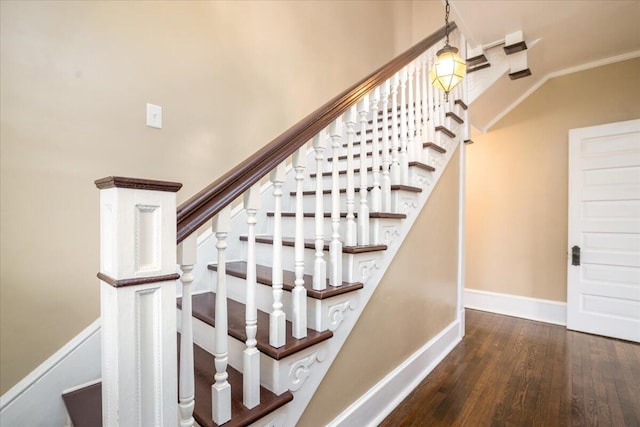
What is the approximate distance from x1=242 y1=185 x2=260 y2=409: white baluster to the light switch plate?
0.98 metres

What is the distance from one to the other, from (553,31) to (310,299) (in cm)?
287

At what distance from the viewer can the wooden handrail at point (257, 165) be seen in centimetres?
84

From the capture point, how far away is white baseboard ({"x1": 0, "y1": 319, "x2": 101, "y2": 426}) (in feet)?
4.07

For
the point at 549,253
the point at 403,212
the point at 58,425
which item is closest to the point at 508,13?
the point at 403,212

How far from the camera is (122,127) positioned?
5.01 feet

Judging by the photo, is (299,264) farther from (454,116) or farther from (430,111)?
(454,116)

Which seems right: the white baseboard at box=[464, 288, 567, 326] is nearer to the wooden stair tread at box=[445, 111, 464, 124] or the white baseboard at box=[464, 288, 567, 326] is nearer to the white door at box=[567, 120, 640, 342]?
the white door at box=[567, 120, 640, 342]

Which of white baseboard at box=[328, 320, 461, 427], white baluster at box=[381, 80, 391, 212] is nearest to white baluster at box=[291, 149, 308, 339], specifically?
white baseboard at box=[328, 320, 461, 427]

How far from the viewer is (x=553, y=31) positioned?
238 cm

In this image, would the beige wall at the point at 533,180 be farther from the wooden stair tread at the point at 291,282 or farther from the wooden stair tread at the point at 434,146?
the wooden stair tread at the point at 291,282

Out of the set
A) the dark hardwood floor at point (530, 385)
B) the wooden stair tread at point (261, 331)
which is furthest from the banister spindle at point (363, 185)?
the dark hardwood floor at point (530, 385)

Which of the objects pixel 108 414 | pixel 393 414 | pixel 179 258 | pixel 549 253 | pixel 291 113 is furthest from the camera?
pixel 549 253

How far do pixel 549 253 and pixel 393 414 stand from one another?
2642 mm

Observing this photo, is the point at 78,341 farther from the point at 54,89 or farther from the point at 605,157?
the point at 605,157
